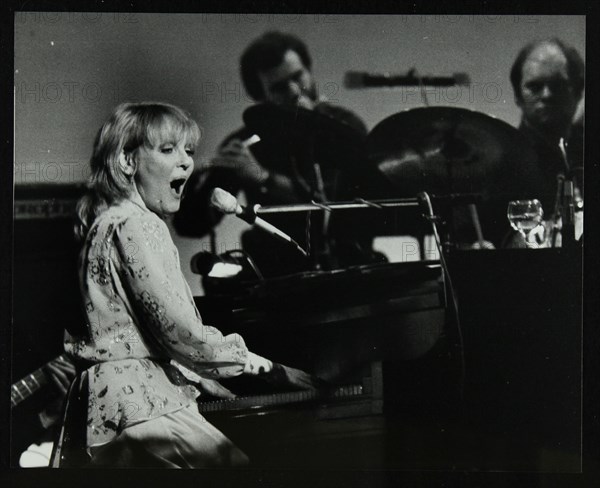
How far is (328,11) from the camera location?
81.7 inches

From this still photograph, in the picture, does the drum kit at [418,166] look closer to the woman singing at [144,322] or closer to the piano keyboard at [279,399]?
the woman singing at [144,322]

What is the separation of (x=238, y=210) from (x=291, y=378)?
0.51 m

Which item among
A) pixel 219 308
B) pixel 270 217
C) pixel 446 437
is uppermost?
pixel 270 217

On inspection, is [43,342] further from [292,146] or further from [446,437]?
[446,437]

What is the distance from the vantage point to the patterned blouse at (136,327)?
197 centimetres

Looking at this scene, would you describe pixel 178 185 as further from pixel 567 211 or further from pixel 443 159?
pixel 567 211

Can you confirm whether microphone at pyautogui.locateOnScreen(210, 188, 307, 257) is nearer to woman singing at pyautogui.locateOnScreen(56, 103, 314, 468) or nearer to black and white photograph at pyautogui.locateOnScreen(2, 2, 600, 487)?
black and white photograph at pyautogui.locateOnScreen(2, 2, 600, 487)

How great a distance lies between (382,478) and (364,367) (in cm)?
34

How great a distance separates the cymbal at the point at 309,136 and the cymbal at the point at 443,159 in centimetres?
6

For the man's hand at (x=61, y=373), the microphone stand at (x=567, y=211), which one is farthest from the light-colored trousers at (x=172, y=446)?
the microphone stand at (x=567, y=211)

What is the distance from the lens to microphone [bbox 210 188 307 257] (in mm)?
2035

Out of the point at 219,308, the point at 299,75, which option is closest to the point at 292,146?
the point at 299,75

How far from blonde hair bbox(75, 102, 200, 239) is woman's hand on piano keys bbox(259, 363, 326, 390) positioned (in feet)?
2.17

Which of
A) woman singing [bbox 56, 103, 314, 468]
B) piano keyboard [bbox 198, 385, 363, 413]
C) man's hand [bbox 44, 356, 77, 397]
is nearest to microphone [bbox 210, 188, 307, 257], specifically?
woman singing [bbox 56, 103, 314, 468]
